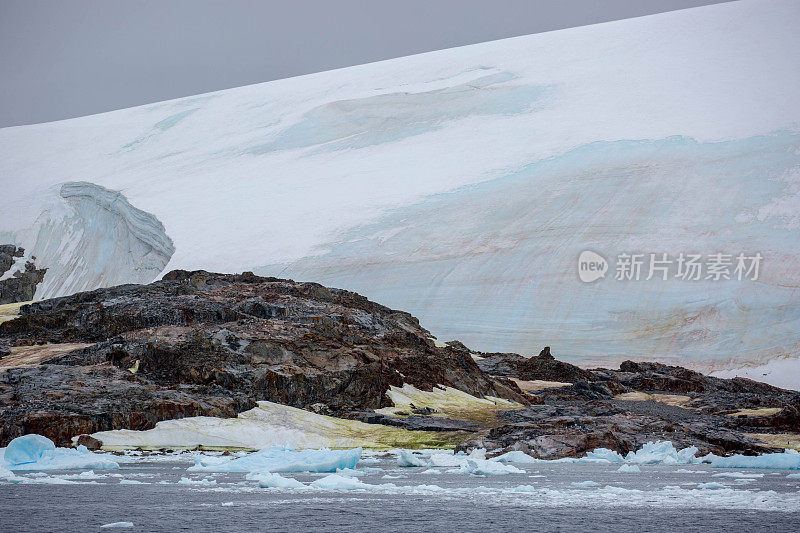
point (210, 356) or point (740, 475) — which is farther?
point (210, 356)

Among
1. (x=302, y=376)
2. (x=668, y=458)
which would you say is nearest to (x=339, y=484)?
(x=668, y=458)

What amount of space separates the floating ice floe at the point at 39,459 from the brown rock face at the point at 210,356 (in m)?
1.74

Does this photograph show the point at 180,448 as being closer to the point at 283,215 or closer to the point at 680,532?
the point at 680,532

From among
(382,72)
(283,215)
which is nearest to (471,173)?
(283,215)

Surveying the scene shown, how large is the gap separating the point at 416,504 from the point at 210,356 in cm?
1201

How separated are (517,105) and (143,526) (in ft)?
141

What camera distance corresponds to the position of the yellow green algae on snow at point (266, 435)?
16531mm

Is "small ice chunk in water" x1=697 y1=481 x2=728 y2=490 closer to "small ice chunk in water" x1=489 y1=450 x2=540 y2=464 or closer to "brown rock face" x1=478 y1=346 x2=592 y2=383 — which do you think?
"small ice chunk in water" x1=489 y1=450 x2=540 y2=464

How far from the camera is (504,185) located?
38969mm

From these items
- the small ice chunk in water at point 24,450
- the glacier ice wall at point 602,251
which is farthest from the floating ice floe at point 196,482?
the glacier ice wall at point 602,251

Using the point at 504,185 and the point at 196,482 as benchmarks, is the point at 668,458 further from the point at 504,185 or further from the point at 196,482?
the point at 504,185

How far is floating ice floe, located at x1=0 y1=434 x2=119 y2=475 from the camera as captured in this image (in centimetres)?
1356

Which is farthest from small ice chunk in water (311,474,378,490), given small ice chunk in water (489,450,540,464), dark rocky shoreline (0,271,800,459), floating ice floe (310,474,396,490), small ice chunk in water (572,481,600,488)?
dark rocky shoreline (0,271,800,459)

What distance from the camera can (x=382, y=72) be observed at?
61.9m
